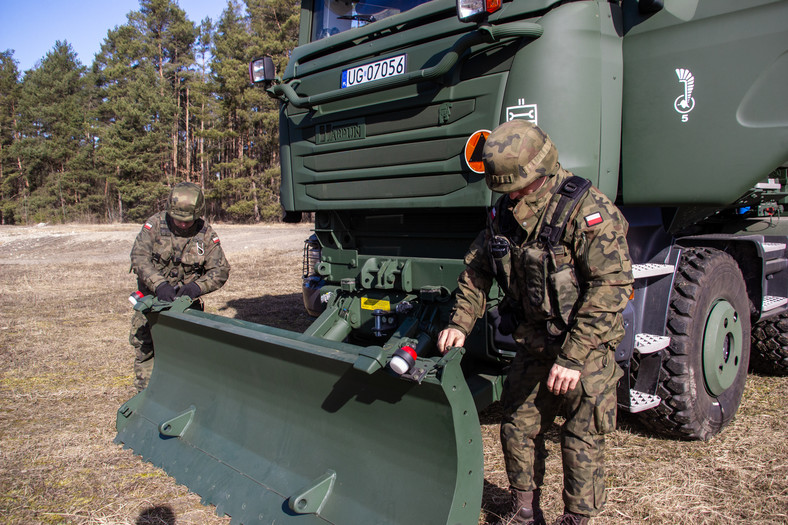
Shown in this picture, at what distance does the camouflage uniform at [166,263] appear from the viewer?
15.3ft

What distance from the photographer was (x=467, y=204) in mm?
3324

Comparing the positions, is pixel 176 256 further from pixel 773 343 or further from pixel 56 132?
pixel 56 132

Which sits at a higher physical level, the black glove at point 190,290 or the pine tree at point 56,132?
the pine tree at point 56,132

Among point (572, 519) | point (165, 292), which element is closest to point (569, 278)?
point (572, 519)

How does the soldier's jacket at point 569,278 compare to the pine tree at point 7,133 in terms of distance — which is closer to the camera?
the soldier's jacket at point 569,278

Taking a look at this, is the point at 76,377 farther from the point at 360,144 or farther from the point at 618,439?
the point at 618,439

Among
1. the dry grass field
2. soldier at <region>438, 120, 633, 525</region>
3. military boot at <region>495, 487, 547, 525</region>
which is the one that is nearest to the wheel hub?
the dry grass field

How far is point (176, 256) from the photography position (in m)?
4.77

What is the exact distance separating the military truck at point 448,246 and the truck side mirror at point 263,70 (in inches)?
11.2

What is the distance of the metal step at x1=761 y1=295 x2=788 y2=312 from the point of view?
4320 mm

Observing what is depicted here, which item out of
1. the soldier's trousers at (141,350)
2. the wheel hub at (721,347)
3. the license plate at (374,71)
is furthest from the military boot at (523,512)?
the soldier's trousers at (141,350)

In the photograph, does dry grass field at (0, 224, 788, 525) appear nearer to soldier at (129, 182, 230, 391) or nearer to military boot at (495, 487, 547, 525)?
military boot at (495, 487, 547, 525)

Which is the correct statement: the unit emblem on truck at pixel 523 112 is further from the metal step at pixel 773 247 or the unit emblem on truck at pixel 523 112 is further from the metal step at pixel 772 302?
the metal step at pixel 772 302

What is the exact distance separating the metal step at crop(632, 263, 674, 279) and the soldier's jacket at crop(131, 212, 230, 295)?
3.15m
